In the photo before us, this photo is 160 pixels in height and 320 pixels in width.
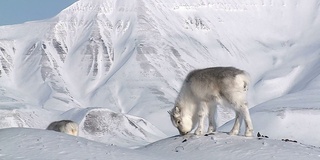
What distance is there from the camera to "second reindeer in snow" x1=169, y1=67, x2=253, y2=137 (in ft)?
55.9

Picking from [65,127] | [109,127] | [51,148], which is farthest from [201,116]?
[109,127]

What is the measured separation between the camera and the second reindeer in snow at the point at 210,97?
17.0 meters

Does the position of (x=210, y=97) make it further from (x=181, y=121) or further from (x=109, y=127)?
(x=109, y=127)

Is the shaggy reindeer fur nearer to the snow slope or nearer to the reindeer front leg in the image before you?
the snow slope

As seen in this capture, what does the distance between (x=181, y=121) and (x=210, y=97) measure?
63.5 inches

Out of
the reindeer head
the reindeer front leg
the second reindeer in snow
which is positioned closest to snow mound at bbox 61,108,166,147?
the reindeer head

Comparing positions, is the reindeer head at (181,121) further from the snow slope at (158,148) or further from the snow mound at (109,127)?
the snow mound at (109,127)

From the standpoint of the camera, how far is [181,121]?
18594 millimetres

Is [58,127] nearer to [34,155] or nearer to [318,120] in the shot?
[34,155]

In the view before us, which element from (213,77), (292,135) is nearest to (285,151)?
(213,77)

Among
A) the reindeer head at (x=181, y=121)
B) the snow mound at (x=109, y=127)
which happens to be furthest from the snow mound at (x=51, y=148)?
the snow mound at (x=109, y=127)

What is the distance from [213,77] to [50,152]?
542 centimetres

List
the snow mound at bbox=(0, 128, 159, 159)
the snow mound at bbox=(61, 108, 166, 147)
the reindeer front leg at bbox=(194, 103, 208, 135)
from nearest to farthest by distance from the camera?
the snow mound at bbox=(0, 128, 159, 159)
the reindeer front leg at bbox=(194, 103, 208, 135)
the snow mound at bbox=(61, 108, 166, 147)

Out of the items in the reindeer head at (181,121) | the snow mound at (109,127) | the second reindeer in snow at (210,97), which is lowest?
the snow mound at (109,127)
